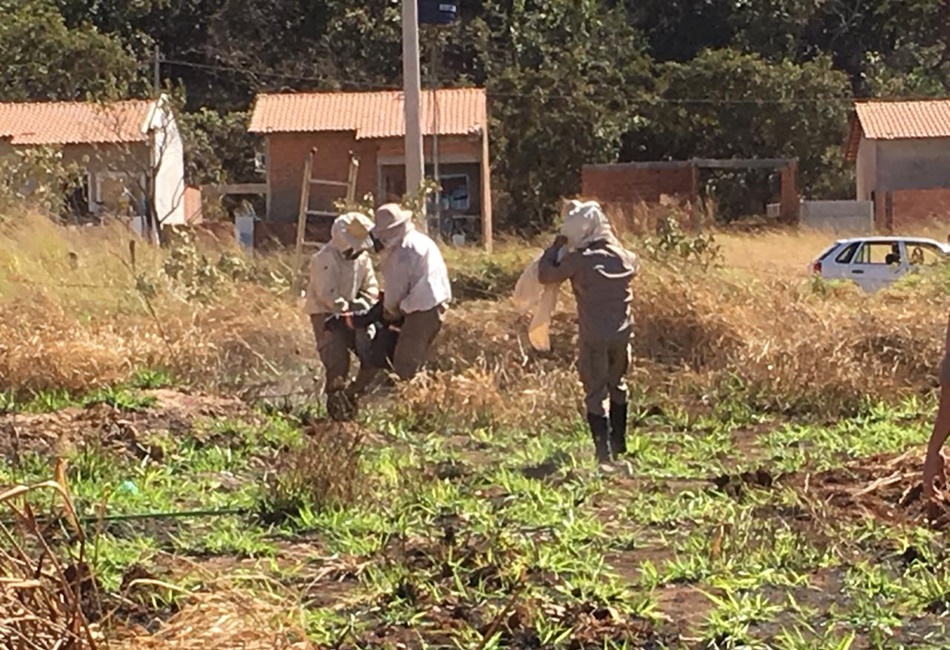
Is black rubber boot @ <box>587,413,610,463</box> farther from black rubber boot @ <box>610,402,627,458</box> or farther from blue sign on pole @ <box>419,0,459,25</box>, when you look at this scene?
blue sign on pole @ <box>419,0,459,25</box>

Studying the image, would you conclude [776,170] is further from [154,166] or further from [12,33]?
[12,33]

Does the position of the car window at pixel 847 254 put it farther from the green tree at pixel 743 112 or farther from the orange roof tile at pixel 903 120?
the green tree at pixel 743 112

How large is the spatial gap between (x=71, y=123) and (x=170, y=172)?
5.64 meters

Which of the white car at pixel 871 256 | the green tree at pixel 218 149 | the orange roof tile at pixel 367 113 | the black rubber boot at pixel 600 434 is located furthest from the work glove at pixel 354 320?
the green tree at pixel 218 149

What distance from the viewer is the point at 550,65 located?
4650cm

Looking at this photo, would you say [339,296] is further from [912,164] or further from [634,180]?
[912,164]

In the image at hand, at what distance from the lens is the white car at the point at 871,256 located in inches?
913

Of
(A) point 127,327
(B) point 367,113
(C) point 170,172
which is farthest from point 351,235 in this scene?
(C) point 170,172

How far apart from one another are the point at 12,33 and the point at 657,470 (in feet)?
134

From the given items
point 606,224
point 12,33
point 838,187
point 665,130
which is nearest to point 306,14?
point 12,33

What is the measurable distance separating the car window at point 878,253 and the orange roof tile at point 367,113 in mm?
13130

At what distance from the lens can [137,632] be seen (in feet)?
15.4

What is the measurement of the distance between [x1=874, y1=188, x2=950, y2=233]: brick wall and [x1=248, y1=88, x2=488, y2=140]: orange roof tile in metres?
9.13

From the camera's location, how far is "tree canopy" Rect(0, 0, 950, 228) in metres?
42.2
